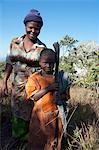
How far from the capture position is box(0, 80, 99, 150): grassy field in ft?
16.5

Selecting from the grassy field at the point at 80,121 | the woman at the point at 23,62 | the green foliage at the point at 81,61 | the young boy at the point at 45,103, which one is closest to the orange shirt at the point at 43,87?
the young boy at the point at 45,103

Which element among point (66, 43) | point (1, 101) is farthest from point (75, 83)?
point (1, 101)

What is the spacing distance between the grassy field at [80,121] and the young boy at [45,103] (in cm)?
Result: 23

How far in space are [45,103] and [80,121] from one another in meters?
1.51

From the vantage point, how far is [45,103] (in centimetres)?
463

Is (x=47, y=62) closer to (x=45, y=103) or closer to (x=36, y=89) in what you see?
(x=36, y=89)

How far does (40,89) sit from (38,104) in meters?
0.15

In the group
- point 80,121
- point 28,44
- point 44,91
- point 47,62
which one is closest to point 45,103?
point 44,91

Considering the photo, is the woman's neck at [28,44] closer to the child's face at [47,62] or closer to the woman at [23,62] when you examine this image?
the woman at [23,62]

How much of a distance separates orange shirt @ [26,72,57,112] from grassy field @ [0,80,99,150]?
296mm

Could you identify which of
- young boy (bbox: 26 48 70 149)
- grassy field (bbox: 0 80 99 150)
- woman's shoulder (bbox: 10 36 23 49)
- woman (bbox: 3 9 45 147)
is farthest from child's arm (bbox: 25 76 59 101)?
woman's shoulder (bbox: 10 36 23 49)

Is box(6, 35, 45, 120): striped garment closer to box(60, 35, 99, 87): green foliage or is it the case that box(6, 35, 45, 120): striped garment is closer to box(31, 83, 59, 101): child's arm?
box(31, 83, 59, 101): child's arm

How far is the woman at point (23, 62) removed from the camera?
5098 mm

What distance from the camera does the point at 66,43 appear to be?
9.09 metres
